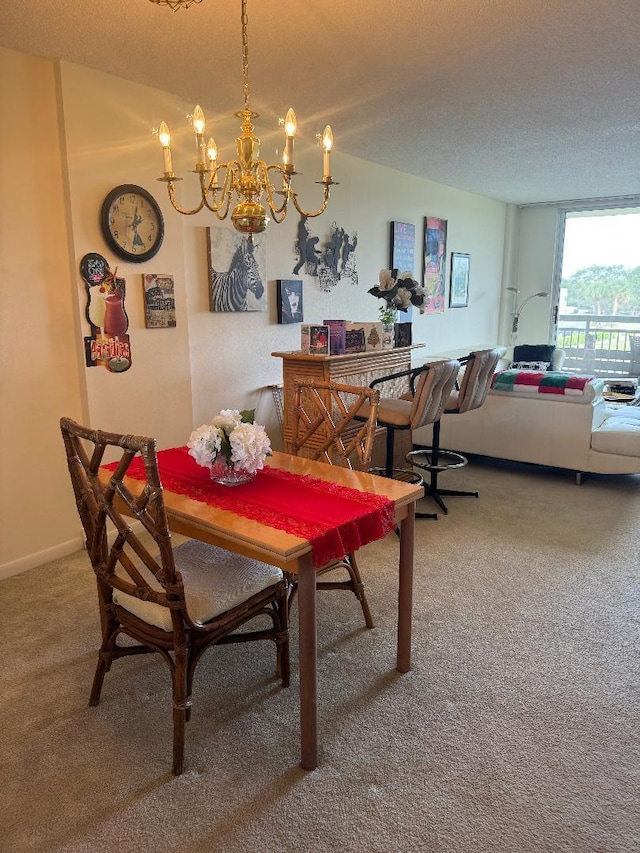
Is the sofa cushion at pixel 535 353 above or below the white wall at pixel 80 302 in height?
below

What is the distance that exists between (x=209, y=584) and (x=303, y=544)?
445 millimetres

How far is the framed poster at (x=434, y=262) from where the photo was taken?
19.5 ft

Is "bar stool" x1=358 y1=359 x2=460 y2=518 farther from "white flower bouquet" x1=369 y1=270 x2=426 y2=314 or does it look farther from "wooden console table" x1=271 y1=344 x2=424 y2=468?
"white flower bouquet" x1=369 y1=270 x2=426 y2=314

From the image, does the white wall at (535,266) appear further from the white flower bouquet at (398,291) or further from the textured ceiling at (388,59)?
the white flower bouquet at (398,291)

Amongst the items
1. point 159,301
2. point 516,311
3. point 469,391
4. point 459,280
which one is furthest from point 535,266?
point 159,301

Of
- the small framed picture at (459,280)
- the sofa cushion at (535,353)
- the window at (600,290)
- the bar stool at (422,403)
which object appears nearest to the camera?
the bar stool at (422,403)

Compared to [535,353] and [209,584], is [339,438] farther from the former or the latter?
[535,353]

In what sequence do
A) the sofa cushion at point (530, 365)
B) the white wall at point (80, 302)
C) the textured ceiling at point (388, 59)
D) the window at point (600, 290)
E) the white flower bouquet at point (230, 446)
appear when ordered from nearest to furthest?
the white flower bouquet at point (230, 446)
the textured ceiling at point (388, 59)
the white wall at point (80, 302)
the sofa cushion at point (530, 365)
the window at point (600, 290)

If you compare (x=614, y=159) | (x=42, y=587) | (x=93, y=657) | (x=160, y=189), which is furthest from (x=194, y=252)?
(x=614, y=159)

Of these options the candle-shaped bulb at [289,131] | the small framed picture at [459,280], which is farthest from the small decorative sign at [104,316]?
the small framed picture at [459,280]

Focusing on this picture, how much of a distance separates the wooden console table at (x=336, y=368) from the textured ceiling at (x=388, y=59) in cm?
142

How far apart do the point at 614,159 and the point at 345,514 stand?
4679mm

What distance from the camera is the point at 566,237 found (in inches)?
300

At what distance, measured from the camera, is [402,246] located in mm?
5520
